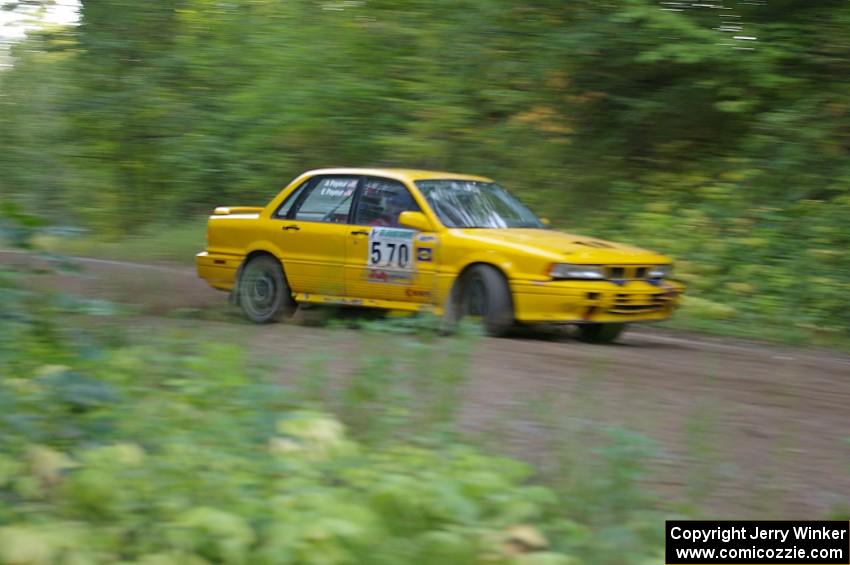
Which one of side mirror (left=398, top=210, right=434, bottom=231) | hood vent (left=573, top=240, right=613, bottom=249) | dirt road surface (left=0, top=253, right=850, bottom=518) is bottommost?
dirt road surface (left=0, top=253, right=850, bottom=518)

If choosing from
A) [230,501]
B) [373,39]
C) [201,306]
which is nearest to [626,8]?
[373,39]

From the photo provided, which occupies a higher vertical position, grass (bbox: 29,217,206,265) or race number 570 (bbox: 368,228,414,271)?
race number 570 (bbox: 368,228,414,271)

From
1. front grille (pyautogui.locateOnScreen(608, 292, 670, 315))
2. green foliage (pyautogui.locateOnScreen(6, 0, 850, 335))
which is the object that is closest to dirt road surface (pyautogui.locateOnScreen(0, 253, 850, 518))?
front grille (pyautogui.locateOnScreen(608, 292, 670, 315))

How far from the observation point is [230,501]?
4.23m

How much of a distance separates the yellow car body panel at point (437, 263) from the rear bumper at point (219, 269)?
0.03 feet

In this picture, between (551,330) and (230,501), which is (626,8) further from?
(230,501)

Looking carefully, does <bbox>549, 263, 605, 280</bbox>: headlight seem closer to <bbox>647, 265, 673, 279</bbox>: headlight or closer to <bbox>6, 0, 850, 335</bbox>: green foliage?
<bbox>647, 265, 673, 279</bbox>: headlight

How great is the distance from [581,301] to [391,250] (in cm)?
186

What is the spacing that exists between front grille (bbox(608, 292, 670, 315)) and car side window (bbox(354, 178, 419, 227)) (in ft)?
6.55

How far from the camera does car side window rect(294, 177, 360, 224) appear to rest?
1047 centimetres

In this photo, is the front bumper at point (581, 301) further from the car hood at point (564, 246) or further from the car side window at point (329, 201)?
the car side window at point (329, 201)

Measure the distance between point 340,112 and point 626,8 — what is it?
5384 mm

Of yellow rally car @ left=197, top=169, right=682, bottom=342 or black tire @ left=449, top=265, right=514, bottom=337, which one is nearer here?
yellow rally car @ left=197, top=169, right=682, bottom=342

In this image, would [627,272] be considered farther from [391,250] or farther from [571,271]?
[391,250]
